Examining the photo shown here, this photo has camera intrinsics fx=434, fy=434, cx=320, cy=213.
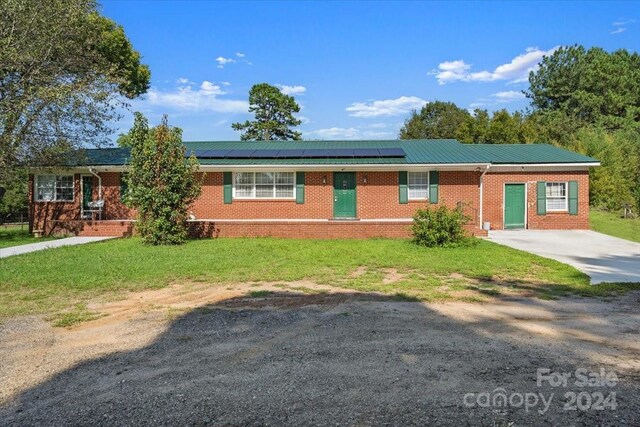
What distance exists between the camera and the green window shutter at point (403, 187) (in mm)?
17922

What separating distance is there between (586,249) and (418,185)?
6994 mm

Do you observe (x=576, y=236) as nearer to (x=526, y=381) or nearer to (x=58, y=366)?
(x=526, y=381)

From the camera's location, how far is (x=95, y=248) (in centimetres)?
1286

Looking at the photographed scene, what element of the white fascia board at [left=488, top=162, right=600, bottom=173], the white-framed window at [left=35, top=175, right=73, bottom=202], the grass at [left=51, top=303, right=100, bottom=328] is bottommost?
the grass at [left=51, top=303, right=100, bottom=328]

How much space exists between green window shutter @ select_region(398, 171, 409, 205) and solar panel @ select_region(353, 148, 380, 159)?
1300mm

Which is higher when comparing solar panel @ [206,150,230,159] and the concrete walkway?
solar panel @ [206,150,230,159]

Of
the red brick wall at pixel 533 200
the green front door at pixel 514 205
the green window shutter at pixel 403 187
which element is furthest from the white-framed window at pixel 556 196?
the green window shutter at pixel 403 187

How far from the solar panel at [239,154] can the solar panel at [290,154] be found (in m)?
1.35

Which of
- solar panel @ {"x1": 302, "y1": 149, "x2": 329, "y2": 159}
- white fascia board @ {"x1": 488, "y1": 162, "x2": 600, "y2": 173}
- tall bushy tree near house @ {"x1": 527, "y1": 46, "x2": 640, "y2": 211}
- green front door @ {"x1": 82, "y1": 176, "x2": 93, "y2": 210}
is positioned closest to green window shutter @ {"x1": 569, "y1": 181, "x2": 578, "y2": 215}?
white fascia board @ {"x1": 488, "y1": 162, "x2": 600, "y2": 173}

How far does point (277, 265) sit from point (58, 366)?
5.92 m

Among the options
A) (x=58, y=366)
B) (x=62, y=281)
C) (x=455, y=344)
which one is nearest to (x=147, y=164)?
(x=62, y=281)

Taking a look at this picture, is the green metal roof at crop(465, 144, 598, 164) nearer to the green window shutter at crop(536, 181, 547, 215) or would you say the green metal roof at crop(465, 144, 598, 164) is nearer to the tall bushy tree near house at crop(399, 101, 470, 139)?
the green window shutter at crop(536, 181, 547, 215)

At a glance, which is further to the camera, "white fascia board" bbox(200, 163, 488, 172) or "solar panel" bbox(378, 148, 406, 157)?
"solar panel" bbox(378, 148, 406, 157)

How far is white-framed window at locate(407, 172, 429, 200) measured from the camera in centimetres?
1802
